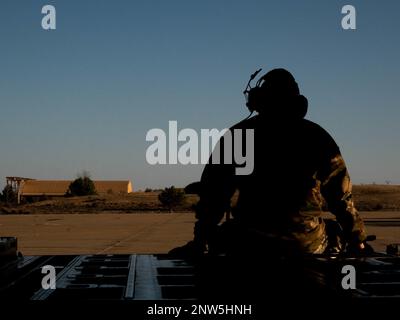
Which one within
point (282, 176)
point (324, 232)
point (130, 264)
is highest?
point (282, 176)

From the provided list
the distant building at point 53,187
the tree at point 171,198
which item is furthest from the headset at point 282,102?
the distant building at point 53,187

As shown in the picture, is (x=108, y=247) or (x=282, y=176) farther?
(x=108, y=247)

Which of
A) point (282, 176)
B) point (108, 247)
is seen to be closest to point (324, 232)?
point (282, 176)

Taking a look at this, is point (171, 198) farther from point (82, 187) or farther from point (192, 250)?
point (192, 250)

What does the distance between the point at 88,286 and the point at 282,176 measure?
131 centimetres

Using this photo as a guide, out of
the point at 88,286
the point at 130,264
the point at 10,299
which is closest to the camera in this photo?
the point at 10,299

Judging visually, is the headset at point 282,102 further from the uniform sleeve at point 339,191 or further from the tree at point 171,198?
the tree at point 171,198

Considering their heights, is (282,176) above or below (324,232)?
above

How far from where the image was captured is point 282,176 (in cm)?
370

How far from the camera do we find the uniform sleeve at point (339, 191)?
12.6ft

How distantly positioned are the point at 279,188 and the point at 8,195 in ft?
302
